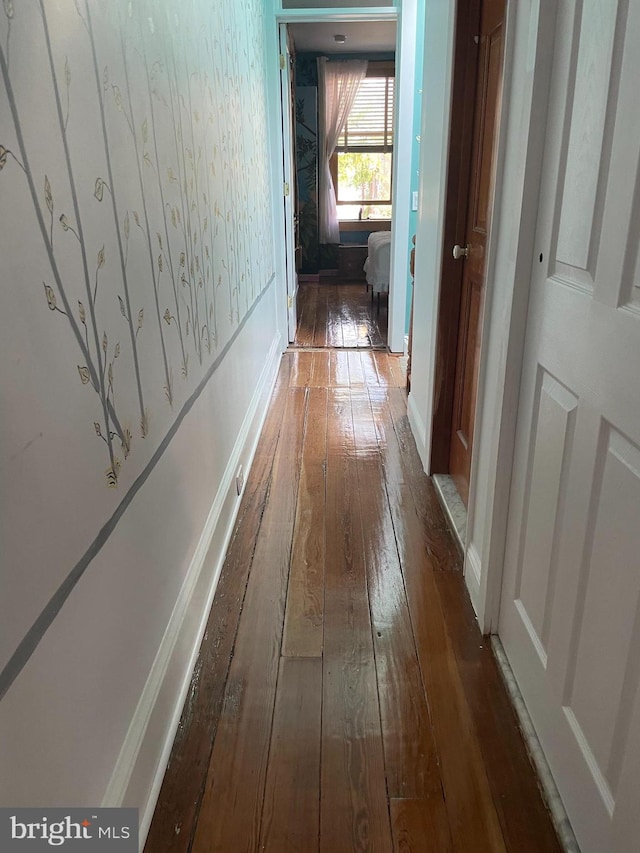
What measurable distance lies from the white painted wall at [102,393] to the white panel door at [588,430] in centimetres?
85

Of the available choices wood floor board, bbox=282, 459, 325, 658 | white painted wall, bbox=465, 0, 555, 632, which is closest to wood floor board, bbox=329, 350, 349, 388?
wood floor board, bbox=282, 459, 325, 658

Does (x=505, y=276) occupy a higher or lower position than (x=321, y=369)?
higher

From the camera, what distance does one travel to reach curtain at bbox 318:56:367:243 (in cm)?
727

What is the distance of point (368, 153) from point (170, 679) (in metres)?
7.70

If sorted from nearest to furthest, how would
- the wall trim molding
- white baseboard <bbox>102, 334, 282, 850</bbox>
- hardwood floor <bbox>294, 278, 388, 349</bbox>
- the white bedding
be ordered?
the wall trim molding < white baseboard <bbox>102, 334, 282, 850</bbox> < hardwood floor <bbox>294, 278, 388, 349</bbox> < the white bedding

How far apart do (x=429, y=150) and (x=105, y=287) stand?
2.00 meters

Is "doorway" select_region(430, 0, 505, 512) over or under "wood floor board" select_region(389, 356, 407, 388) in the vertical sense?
over

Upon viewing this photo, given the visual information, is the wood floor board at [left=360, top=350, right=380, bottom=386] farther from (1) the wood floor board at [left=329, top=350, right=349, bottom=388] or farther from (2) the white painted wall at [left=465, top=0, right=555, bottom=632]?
(2) the white painted wall at [left=465, top=0, right=555, bottom=632]

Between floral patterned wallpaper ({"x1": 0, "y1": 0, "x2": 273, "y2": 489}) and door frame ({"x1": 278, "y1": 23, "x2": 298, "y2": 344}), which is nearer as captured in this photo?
floral patterned wallpaper ({"x1": 0, "y1": 0, "x2": 273, "y2": 489})

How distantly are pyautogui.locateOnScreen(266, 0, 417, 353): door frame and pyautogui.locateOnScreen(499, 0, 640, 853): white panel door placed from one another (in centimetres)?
308

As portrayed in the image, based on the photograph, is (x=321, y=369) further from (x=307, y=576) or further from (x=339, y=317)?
(x=307, y=576)

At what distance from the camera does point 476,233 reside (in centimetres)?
214

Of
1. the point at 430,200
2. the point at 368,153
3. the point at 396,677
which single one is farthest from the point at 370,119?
the point at 396,677

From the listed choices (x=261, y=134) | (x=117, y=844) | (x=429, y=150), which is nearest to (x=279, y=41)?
(x=261, y=134)
